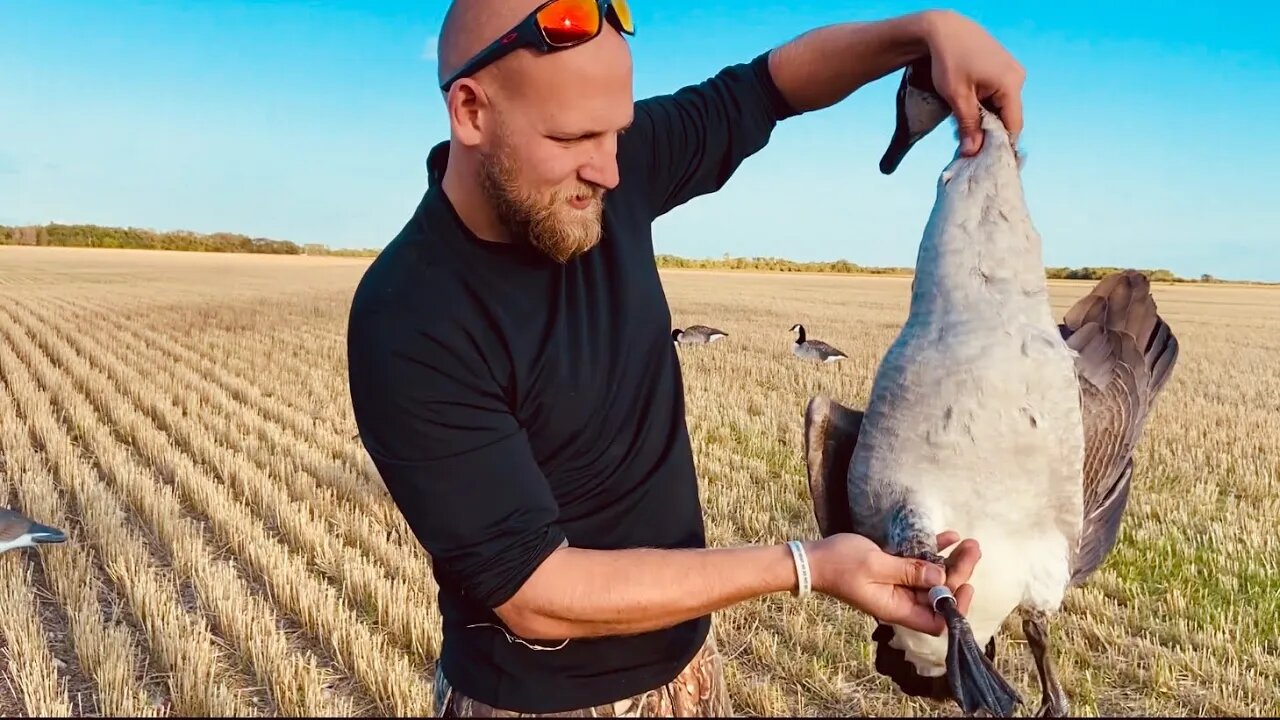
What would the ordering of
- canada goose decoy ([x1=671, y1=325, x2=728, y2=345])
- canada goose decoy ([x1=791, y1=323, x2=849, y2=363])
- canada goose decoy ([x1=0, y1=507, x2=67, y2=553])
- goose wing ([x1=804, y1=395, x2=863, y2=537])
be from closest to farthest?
goose wing ([x1=804, y1=395, x2=863, y2=537]), canada goose decoy ([x1=0, y1=507, x2=67, y2=553]), canada goose decoy ([x1=791, y1=323, x2=849, y2=363]), canada goose decoy ([x1=671, y1=325, x2=728, y2=345])

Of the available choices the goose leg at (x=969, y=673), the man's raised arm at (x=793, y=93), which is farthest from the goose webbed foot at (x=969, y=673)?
the man's raised arm at (x=793, y=93)

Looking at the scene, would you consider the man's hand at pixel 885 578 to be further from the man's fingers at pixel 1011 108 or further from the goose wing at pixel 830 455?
the man's fingers at pixel 1011 108

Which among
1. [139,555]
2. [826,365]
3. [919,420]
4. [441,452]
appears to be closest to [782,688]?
[919,420]

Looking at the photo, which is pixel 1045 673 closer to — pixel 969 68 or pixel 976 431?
pixel 976 431

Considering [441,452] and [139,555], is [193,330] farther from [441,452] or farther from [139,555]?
[441,452]

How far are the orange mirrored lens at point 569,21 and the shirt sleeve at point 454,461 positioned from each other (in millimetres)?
717

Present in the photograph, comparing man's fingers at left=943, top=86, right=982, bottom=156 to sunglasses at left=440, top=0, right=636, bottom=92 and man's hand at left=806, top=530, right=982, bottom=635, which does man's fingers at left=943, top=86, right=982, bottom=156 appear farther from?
man's hand at left=806, top=530, right=982, bottom=635

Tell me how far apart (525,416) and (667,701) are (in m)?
0.97

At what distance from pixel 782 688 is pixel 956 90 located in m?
3.01

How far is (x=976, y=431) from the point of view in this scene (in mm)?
2727

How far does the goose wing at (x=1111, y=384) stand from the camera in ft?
11.6

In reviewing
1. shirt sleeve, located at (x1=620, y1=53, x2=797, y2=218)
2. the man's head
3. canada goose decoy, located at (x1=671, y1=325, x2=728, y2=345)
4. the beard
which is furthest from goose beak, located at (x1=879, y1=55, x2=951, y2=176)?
canada goose decoy, located at (x1=671, y1=325, x2=728, y2=345)

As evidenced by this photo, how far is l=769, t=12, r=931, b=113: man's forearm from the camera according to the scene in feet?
8.86

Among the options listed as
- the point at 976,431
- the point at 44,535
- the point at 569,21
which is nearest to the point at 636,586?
the point at 976,431
